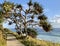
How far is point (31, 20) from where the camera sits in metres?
26.0

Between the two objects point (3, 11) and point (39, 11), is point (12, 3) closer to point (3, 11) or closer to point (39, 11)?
point (3, 11)

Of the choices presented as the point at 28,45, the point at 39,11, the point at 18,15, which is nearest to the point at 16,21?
the point at 18,15

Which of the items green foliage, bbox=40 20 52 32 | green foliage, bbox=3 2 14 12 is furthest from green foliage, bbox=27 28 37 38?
green foliage, bbox=3 2 14 12

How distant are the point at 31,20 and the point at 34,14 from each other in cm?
77

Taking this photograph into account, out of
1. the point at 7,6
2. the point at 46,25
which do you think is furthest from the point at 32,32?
the point at 7,6

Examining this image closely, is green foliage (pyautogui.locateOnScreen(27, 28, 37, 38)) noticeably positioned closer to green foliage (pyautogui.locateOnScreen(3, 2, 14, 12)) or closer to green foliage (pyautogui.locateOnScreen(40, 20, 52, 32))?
green foliage (pyautogui.locateOnScreen(40, 20, 52, 32))

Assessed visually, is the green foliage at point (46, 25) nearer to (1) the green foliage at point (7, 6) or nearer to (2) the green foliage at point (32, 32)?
(2) the green foliage at point (32, 32)

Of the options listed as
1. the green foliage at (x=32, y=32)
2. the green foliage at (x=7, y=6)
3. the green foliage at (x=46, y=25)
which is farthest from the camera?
the green foliage at (x=32, y=32)

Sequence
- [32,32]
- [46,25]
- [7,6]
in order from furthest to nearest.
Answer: [32,32] < [46,25] < [7,6]

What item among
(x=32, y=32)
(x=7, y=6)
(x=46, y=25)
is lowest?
(x=32, y=32)

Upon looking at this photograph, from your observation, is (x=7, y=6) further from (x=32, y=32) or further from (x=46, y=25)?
(x=32, y=32)

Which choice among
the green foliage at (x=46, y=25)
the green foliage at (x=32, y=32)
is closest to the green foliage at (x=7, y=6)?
the green foliage at (x=46, y=25)

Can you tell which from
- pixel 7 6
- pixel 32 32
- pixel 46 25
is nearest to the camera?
pixel 7 6

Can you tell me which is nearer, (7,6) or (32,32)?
(7,6)
